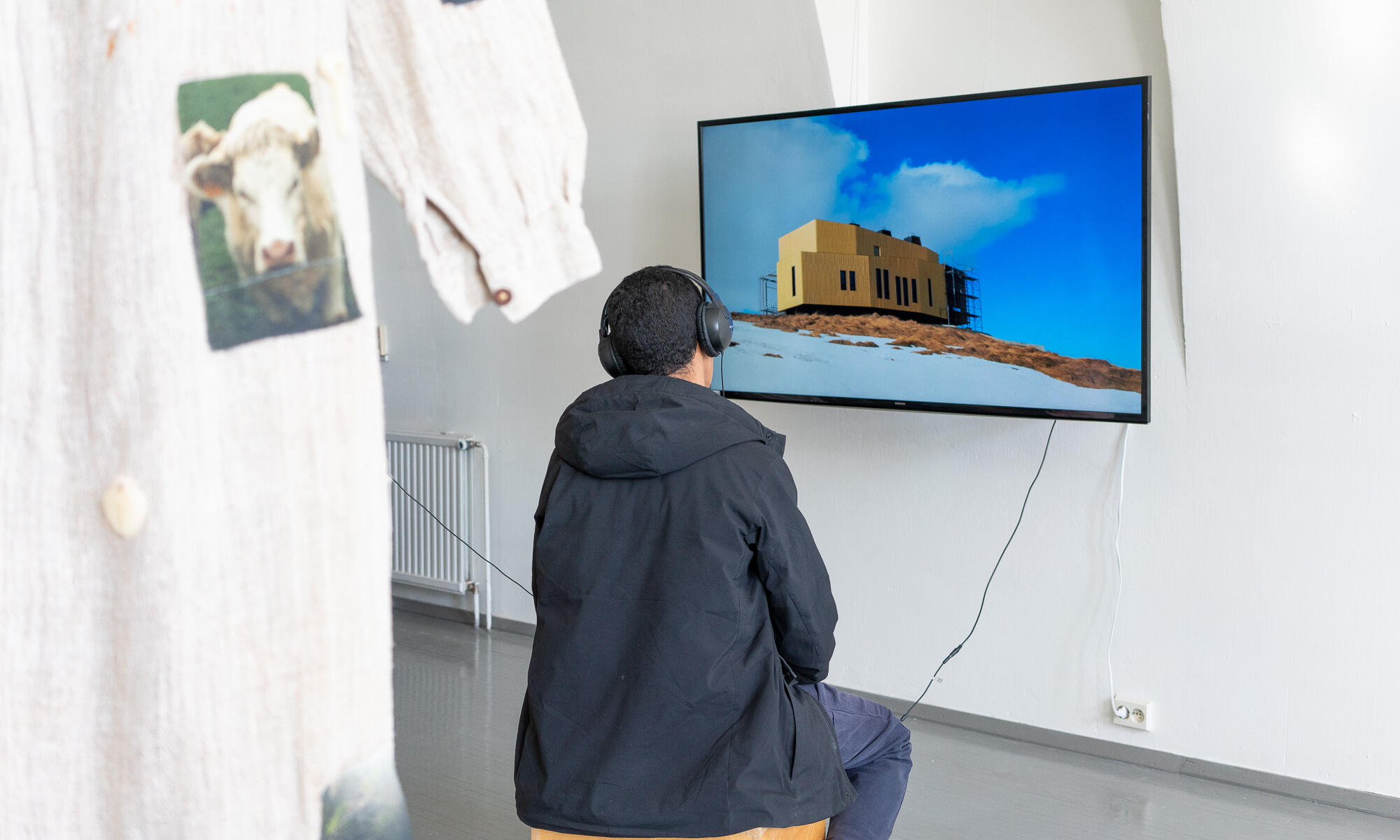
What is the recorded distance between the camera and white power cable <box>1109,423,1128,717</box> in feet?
10.3

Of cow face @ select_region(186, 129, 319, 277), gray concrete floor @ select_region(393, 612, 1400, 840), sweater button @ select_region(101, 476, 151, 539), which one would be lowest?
gray concrete floor @ select_region(393, 612, 1400, 840)

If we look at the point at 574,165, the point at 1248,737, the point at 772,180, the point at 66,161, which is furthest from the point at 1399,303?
the point at 66,161

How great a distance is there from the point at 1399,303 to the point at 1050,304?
0.85 meters

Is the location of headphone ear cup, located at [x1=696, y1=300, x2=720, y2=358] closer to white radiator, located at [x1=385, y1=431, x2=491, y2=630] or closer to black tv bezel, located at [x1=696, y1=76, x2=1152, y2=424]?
black tv bezel, located at [x1=696, y1=76, x2=1152, y2=424]

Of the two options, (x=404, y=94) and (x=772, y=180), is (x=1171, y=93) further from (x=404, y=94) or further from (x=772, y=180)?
(x=404, y=94)

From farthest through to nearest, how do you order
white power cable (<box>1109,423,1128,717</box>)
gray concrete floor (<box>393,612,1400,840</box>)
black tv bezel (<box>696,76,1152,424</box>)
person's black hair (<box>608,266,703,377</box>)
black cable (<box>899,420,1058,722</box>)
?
1. black cable (<box>899,420,1058,722</box>)
2. white power cable (<box>1109,423,1128,717</box>)
3. gray concrete floor (<box>393,612,1400,840</box>)
4. black tv bezel (<box>696,76,1152,424</box>)
5. person's black hair (<box>608,266,703,377</box>)

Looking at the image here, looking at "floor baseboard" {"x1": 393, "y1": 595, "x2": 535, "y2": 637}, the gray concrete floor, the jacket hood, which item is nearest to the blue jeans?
the jacket hood

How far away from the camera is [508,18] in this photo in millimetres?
556

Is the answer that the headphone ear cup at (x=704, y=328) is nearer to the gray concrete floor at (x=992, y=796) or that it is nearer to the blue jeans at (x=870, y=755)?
the blue jeans at (x=870, y=755)

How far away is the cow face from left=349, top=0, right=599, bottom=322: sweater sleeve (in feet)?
0.23

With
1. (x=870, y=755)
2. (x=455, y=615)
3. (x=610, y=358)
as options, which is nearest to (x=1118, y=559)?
(x=870, y=755)

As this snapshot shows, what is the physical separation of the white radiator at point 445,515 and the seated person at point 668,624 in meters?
3.01

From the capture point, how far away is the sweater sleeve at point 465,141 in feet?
1.78

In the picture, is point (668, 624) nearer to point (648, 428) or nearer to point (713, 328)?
point (648, 428)
